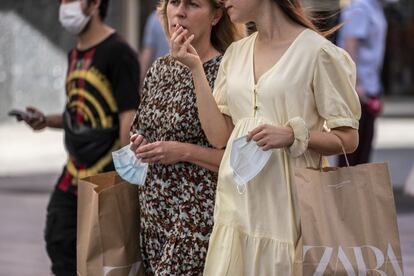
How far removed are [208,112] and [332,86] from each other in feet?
1.49

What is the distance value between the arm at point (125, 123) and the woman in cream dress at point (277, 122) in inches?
51.7

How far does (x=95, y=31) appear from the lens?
19.0 feet

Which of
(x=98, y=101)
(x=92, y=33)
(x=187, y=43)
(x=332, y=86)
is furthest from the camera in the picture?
(x=92, y=33)

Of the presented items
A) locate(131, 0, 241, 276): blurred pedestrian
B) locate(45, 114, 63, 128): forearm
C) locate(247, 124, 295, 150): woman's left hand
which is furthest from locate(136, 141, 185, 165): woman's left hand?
locate(45, 114, 63, 128): forearm

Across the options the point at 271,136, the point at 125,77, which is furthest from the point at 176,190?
the point at 125,77

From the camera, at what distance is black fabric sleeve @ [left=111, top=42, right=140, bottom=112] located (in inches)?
219

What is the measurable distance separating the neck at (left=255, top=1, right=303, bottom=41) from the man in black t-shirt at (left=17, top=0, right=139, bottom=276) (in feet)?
4.77

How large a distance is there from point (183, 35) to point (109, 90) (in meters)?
1.36

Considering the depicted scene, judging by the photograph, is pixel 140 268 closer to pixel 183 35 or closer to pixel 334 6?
pixel 183 35

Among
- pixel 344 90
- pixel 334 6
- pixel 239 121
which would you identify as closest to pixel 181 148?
pixel 239 121

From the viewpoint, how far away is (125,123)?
5.55 m

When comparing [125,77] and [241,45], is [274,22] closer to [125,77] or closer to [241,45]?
[241,45]

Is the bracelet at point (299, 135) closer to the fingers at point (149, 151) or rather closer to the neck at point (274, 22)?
the neck at point (274, 22)

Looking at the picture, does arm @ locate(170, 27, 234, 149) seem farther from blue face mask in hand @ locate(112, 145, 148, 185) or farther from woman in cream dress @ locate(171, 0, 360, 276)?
blue face mask in hand @ locate(112, 145, 148, 185)
